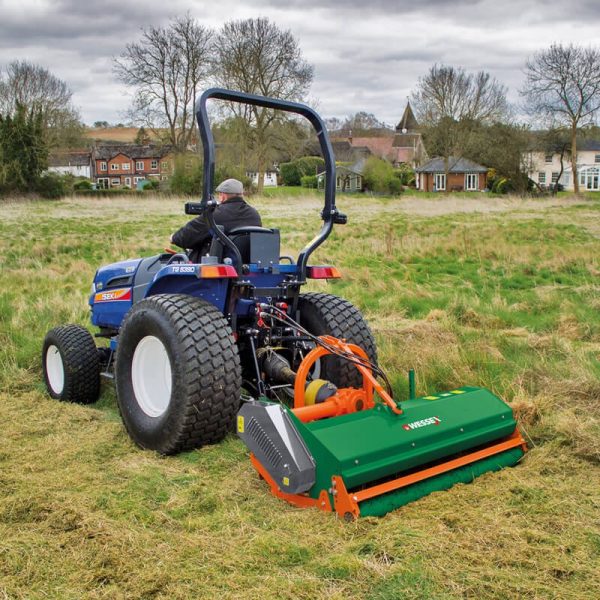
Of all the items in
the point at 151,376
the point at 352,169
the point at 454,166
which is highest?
the point at 352,169

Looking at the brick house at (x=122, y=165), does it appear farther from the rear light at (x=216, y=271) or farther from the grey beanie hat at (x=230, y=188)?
the rear light at (x=216, y=271)

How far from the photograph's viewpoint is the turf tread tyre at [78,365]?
548 cm

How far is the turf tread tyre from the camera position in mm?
5484

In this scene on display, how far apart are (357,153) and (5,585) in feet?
230

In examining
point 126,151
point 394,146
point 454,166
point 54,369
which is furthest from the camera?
point 126,151

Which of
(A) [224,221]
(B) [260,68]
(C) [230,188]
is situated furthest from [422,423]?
(B) [260,68]

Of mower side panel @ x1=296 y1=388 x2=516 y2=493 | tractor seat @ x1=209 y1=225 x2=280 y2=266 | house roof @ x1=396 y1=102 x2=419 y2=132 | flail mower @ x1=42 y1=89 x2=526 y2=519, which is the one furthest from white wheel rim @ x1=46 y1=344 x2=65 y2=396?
house roof @ x1=396 y1=102 x2=419 y2=132

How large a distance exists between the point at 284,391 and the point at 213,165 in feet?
4.93

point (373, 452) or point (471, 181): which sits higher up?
point (471, 181)

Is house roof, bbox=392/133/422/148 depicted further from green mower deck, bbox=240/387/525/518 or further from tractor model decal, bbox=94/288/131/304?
green mower deck, bbox=240/387/525/518

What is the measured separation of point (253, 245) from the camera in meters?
4.53

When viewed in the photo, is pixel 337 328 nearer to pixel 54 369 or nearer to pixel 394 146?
pixel 54 369

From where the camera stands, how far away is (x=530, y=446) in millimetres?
4281

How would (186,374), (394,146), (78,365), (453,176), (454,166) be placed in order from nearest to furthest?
(186,374) → (78,365) → (454,166) → (453,176) → (394,146)
